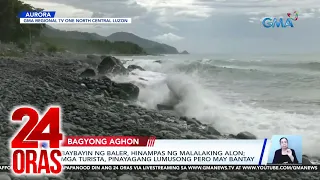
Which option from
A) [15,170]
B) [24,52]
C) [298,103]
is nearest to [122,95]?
[298,103]

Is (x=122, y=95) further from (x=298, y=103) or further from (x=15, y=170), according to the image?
(x=15, y=170)

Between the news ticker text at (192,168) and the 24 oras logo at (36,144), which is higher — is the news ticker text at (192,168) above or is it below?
below

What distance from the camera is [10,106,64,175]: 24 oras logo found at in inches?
85.4

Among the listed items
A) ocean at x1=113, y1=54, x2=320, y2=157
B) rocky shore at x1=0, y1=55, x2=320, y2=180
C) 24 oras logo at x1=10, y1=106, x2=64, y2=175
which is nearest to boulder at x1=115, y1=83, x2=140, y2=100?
rocky shore at x1=0, y1=55, x2=320, y2=180

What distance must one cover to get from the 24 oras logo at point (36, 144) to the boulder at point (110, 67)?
5.66 m

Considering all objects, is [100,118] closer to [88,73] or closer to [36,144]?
[36,144]

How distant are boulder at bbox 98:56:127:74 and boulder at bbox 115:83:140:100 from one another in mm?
2355

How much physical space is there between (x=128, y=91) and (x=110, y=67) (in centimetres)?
280

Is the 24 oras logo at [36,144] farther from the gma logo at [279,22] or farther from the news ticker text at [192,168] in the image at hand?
the gma logo at [279,22]

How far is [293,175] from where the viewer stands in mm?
2660

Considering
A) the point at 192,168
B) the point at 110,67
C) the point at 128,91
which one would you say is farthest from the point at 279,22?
the point at 110,67

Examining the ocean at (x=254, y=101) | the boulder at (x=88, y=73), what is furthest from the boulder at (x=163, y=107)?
the boulder at (x=88, y=73)

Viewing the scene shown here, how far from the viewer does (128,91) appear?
221 inches

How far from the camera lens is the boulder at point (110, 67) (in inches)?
318
